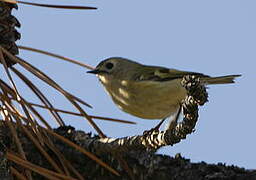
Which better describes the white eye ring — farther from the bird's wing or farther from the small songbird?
the bird's wing

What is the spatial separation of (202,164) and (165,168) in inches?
5.4

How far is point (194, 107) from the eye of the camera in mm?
1688

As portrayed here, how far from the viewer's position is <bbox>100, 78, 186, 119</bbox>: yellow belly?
12.4ft

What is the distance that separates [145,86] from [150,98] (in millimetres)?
148

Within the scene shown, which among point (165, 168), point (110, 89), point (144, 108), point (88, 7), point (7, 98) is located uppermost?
point (110, 89)

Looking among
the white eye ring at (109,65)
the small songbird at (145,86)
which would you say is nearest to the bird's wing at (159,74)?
the small songbird at (145,86)

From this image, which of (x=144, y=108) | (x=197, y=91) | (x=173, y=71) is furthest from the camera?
(x=173, y=71)

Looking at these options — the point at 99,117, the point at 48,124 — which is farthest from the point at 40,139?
the point at 99,117

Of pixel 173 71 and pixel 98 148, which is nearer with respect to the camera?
pixel 98 148

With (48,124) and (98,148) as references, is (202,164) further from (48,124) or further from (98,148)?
(48,124)

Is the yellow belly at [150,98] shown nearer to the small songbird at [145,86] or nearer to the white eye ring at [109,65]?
the small songbird at [145,86]

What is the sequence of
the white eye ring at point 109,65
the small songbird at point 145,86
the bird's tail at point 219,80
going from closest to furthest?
the bird's tail at point 219,80 < the small songbird at point 145,86 < the white eye ring at point 109,65

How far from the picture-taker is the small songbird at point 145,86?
3.77m

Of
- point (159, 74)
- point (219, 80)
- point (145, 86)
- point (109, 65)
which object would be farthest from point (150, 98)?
point (109, 65)
